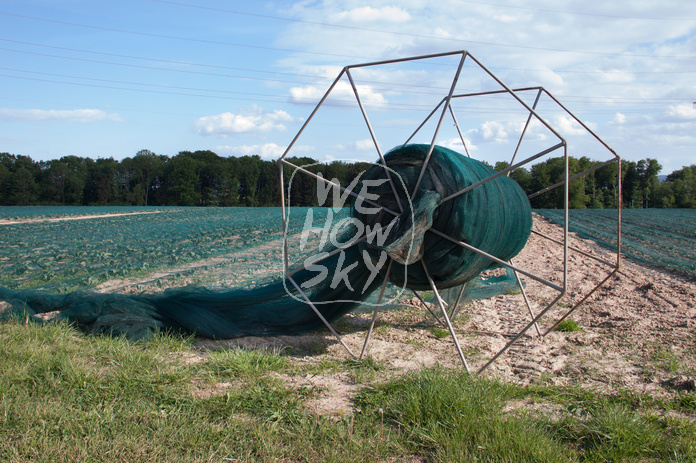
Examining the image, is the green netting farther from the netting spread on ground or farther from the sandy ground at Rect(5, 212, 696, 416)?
the netting spread on ground

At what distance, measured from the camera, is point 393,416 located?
3271 mm

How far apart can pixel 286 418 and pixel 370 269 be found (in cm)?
183

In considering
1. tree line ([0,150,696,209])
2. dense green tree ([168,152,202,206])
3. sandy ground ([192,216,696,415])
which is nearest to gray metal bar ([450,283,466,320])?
sandy ground ([192,216,696,415])

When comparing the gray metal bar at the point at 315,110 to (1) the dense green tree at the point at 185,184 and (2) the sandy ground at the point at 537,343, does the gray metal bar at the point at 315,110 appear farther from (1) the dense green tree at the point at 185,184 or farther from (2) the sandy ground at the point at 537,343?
(1) the dense green tree at the point at 185,184

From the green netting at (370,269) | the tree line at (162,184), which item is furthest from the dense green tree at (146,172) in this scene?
the green netting at (370,269)

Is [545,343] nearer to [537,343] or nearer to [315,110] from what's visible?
[537,343]

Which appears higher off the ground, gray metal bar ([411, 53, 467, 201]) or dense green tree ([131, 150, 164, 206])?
dense green tree ([131, 150, 164, 206])

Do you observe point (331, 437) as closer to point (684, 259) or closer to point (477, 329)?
point (477, 329)

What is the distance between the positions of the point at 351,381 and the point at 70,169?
186 feet

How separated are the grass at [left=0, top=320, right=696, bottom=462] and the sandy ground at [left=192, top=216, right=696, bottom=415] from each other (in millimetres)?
302

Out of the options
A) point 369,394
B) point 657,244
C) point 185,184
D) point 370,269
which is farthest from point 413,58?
point 185,184

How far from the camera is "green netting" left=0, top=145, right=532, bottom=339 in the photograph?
402 centimetres

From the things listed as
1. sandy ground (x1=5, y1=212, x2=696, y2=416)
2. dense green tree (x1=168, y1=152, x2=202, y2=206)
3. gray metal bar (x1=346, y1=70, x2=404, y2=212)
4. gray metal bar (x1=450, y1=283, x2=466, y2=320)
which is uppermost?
dense green tree (x1=168, y1=152, x2=202, y2=206)

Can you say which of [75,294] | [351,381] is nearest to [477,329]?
[351,381]
